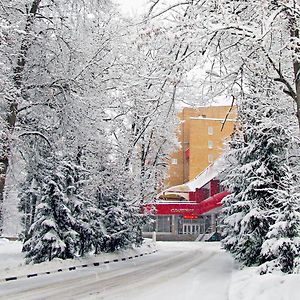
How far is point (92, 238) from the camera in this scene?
23.8 meters

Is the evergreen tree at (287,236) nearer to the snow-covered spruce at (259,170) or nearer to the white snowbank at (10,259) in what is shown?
the snow-covered spruce at (259,170)

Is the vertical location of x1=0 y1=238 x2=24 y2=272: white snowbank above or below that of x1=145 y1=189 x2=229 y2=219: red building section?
below

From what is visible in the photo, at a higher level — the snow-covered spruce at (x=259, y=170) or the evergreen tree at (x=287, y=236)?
the snow-covered spruce at (x=259, y=170)

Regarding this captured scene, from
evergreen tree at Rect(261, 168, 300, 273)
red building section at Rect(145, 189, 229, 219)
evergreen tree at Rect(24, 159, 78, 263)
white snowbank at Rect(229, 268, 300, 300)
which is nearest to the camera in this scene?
white snowbank at Rect(229, 268, 300, 300)

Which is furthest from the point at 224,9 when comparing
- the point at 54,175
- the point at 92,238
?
the point at 92,238

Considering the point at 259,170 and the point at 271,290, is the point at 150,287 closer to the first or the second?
the point at 271,290

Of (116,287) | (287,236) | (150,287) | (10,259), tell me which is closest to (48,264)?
(10,259)

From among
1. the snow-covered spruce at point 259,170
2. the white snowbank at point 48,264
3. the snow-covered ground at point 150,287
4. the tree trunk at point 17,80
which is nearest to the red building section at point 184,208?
the white snowbank at point 48,264

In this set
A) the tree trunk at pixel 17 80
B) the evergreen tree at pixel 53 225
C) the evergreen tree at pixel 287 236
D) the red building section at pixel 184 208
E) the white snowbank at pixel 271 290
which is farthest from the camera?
the red building section at pixel 184 208

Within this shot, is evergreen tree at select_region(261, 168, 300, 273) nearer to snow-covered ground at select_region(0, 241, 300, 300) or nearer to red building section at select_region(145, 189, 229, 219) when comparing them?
snow-covered ground at select_region(0, 241, 300, 300)

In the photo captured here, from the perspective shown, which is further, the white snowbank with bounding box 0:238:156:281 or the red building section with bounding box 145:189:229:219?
the red building section with bounding box 145:189:229:219

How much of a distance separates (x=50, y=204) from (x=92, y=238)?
4.25 metres

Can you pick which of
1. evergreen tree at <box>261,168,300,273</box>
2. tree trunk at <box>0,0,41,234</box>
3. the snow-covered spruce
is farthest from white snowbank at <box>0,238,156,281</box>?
evergreen tree at <box>261,168,300,273</box>

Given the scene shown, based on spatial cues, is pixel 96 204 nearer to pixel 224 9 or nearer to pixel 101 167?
pixel 101 167
